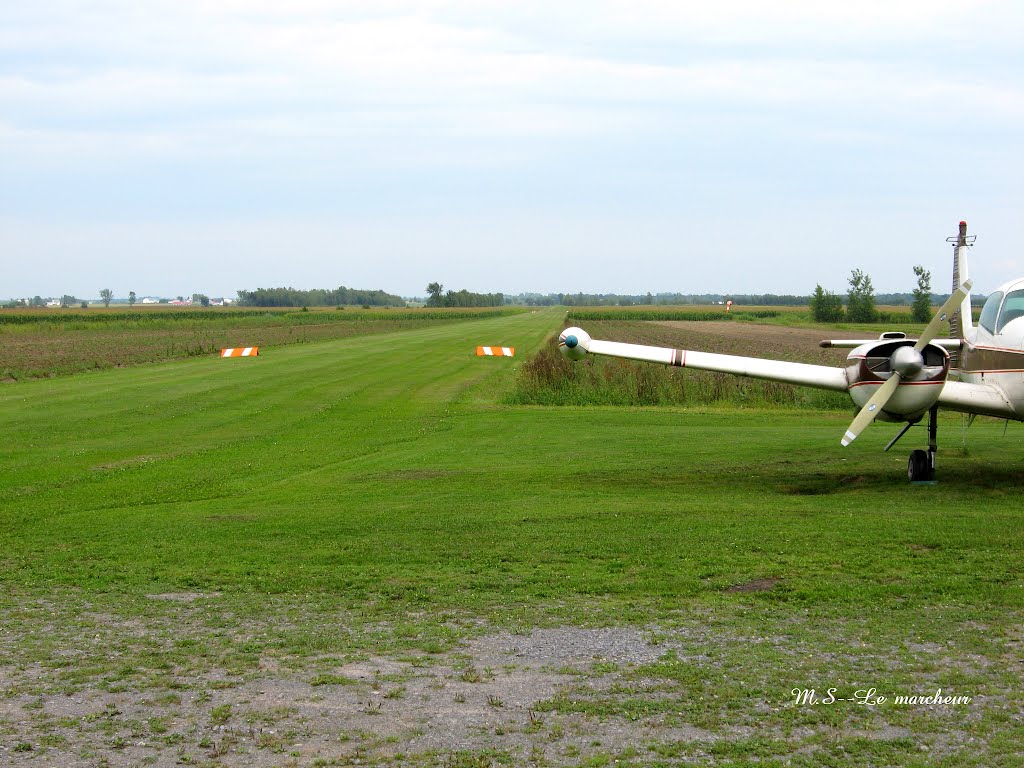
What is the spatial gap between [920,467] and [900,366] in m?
2.11

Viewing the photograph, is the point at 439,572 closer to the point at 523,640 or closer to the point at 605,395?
the point at 523,640

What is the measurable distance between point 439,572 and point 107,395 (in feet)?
81.6

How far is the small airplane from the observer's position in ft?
48.8

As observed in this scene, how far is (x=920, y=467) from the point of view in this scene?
15938 mm

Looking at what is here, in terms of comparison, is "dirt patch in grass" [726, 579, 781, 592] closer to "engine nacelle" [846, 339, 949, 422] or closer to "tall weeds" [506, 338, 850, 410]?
"engine nacelle" [846, 339, 949, 422]

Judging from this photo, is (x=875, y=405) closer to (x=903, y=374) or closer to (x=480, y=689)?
(x=903, y=374)

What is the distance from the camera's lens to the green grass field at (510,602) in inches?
235

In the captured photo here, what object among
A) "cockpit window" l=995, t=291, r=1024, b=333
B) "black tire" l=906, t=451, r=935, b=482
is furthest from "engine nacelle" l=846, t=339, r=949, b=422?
"cockpit window" l=995, t=291, r=1024, b=333

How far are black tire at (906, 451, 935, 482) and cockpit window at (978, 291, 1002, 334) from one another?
2.27 metres

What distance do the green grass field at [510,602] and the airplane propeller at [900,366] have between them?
113 cm

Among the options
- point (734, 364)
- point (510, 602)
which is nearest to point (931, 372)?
point (734, 364)

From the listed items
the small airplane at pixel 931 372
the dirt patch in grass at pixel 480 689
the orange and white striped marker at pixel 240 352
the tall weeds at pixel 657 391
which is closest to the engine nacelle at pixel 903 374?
the small airplane at pixel 931 372

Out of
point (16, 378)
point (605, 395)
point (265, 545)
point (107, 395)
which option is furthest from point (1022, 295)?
point (16, 378)

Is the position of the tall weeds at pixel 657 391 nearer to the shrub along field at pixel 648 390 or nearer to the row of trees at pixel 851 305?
the shrub along field at pixel 648 390
